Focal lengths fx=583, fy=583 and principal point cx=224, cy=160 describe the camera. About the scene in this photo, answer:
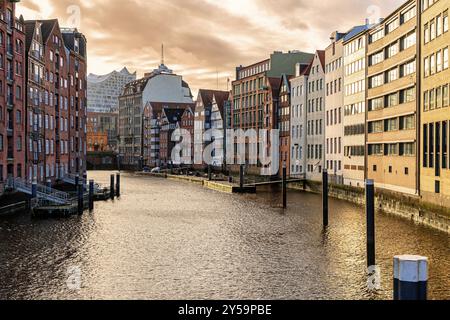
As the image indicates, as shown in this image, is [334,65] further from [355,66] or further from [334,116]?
[355,66]

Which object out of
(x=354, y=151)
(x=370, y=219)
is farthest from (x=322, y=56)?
(x=370, y=219)

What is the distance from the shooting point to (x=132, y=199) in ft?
229

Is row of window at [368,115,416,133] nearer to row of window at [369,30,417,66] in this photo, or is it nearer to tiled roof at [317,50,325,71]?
row of window at [369,30,417,66]

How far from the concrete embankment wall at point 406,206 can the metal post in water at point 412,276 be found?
3171 centimetres

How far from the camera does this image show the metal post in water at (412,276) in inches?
345

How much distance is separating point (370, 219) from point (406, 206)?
22.3 meters

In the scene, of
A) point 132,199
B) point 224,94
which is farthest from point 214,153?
point 132,199

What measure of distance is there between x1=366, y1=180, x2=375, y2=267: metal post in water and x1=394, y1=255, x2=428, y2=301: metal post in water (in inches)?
728

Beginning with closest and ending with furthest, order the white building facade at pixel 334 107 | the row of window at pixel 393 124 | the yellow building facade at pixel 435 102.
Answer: the yellow building facade at pixel 435 102, the row of window at pixel 393 124, the white building facade at pixel 334 107

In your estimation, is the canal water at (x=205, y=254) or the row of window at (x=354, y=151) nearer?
the canal water at (x=205, y=254)

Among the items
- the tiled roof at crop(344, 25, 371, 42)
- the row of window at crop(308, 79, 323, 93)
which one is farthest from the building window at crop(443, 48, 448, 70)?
the row of window at crop(308, 79, 323, 93)

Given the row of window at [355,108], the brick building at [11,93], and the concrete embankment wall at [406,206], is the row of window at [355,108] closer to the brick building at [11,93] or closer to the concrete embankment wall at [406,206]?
the concrete embankment wall at [406,206]

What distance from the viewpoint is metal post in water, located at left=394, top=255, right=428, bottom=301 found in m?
8.77

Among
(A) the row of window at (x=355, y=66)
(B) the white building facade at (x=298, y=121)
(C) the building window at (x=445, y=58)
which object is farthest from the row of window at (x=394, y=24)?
(B) the white building facade at (x=298, y=121)
